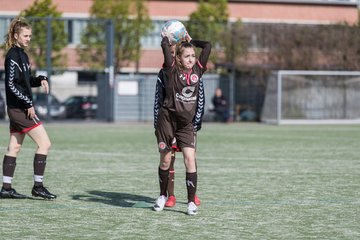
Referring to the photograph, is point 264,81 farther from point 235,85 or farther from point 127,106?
point 127,106

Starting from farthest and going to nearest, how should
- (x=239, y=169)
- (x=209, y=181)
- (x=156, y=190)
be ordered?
(x=239, y=169) → (x=209, y=181) → (x=156, y=190)

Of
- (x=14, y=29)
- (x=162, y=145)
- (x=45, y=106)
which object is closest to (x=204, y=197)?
(x=162, y=145)

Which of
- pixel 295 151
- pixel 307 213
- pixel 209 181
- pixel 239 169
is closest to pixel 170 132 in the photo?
pixel 307 213

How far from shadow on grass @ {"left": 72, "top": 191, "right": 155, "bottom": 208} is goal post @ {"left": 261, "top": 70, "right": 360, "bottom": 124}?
24.3 m

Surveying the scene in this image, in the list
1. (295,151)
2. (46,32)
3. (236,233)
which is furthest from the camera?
(46,32)

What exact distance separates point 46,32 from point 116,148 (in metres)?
16.7

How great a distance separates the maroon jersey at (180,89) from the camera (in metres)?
8.78

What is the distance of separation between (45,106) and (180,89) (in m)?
27.3

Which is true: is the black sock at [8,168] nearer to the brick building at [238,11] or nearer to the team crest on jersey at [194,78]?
the team crest on jersey at [194,78]

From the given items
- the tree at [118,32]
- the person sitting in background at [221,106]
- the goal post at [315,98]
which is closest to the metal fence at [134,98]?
the tree at [118,32]

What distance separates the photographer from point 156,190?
1107 cm

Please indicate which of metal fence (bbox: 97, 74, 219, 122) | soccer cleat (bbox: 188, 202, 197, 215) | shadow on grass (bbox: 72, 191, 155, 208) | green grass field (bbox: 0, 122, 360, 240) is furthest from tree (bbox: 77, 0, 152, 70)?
soccer cleat (bbox: 188, 202, 197, 215)

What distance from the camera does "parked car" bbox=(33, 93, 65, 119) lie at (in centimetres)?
3559

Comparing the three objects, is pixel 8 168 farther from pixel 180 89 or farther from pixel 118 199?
pixel 180 89
